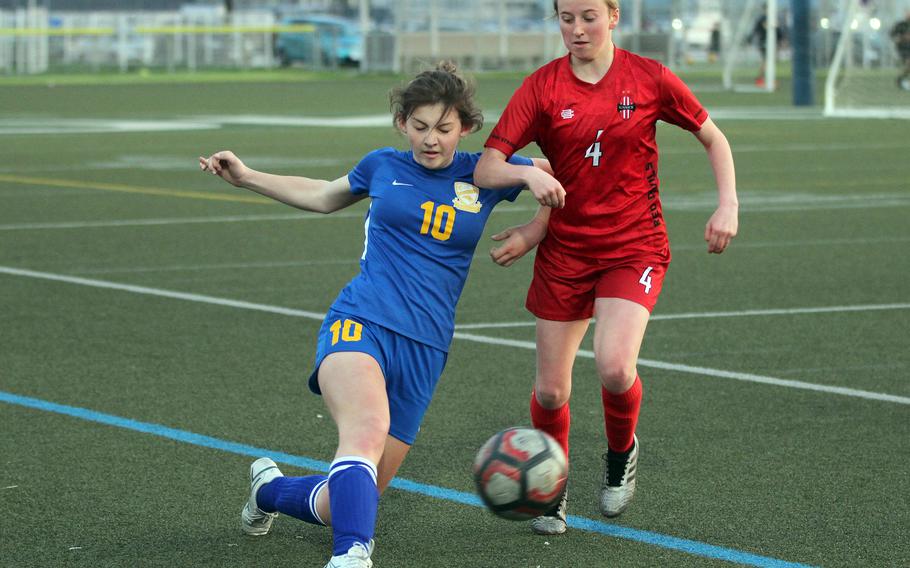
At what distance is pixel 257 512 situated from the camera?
549 cm

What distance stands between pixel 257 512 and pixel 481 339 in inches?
154

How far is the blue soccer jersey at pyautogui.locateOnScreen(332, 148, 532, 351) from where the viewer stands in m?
5.25

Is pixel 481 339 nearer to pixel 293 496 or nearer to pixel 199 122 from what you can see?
pixel 293 496

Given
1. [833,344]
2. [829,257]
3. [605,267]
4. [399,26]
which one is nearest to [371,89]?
[399,26]

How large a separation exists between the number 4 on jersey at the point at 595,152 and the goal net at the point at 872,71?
27422 millimetres

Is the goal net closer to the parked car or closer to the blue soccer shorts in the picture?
the parked car

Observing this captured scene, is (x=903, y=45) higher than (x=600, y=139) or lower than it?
higher

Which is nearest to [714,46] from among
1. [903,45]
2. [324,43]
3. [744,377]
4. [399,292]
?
[324,43]

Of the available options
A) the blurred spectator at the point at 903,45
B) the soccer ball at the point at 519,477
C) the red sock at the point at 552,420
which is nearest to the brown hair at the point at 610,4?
the red sock at the point at 552,420

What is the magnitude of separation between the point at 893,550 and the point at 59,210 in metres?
12.0

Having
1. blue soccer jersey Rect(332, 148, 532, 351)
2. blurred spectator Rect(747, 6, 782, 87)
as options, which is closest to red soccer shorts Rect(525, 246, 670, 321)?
blue soccer jersey Rect(332, 148, 532, 351)

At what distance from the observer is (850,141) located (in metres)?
25.3

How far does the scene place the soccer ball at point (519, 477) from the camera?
203 inches

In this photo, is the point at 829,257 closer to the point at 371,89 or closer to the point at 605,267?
the point at 605,267
